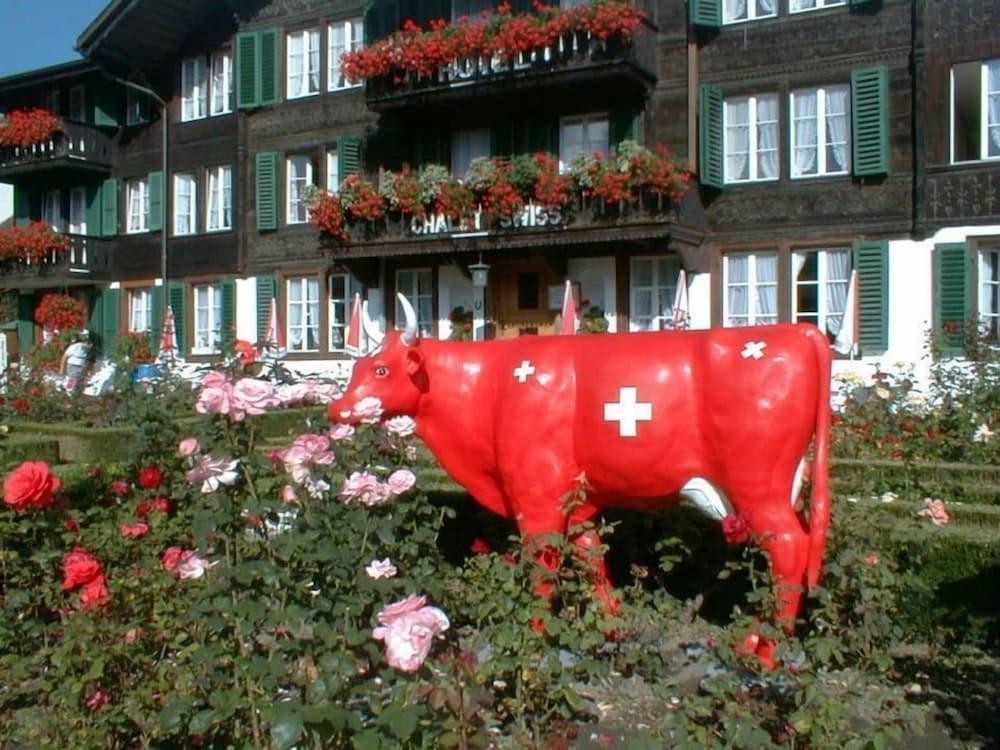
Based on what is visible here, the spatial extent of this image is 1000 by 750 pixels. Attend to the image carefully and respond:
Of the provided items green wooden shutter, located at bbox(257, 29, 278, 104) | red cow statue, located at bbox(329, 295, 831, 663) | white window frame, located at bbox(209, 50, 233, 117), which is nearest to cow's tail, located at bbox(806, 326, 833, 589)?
red cow statue, located at bbox(329, 295, 831, 663)

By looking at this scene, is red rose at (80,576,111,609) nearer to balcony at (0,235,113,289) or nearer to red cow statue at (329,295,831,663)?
red cow statue at (329,295,831,663)

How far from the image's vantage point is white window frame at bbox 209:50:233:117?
83.6ft

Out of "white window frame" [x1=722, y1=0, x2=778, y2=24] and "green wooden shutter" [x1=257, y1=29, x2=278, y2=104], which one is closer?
"white window frame" [x1=722, y1=0, x2=778, y2=24]

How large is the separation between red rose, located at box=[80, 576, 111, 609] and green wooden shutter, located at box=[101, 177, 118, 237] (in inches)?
956

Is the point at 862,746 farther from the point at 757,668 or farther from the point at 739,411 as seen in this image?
the point at 739,411

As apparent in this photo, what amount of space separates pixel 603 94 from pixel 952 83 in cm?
571

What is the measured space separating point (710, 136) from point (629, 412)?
13148 mm

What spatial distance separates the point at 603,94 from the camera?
1959 centimetres

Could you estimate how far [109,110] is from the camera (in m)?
27.6

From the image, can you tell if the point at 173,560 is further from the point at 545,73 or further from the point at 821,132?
the point at 545,73

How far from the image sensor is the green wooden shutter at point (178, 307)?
1013 inches

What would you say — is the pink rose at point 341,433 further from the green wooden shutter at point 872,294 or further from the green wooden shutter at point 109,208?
the green wooden shutter at point 109,208

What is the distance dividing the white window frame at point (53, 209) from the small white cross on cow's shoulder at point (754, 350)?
86.7 feet

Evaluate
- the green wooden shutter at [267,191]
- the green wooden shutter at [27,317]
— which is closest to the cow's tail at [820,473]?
the green wooden shutter at [267,191]
